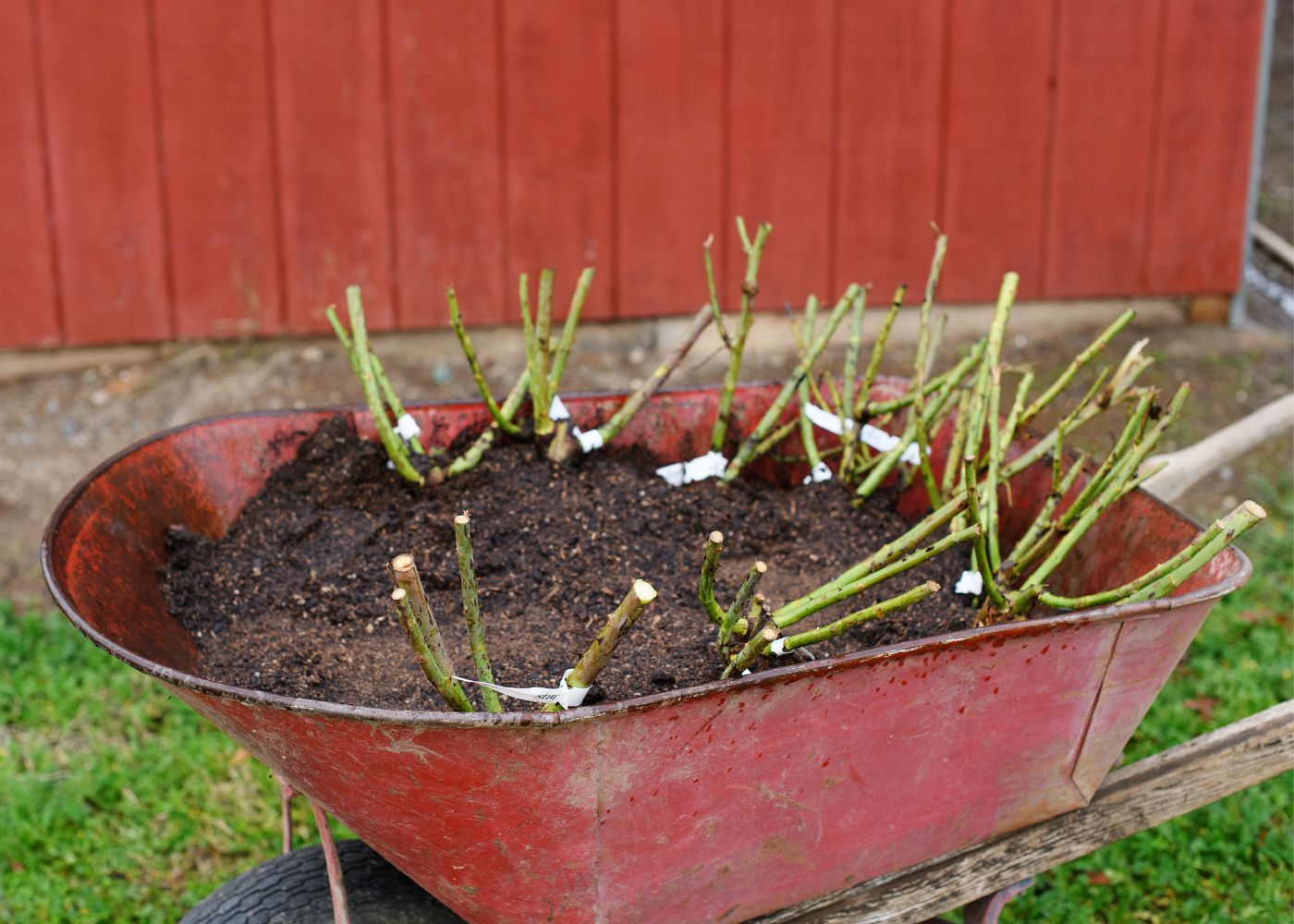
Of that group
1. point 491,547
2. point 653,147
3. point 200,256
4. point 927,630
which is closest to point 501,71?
point 653,147

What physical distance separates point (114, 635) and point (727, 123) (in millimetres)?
2710

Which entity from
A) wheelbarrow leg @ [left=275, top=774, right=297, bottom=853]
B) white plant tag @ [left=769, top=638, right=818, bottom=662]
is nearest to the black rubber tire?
wheelbarrow leg @ [left=275, top=774, right=297, bottom=853]

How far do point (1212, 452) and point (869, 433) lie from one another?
20.3 inches

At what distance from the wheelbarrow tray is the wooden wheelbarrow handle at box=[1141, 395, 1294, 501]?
250 millimetres

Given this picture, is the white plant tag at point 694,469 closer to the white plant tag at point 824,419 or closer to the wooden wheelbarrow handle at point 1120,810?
the white plant tag at point 824,419

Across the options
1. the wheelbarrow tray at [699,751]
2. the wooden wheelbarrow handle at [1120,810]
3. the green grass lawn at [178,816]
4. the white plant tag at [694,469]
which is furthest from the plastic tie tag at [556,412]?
the green grass lawn at [178,816]

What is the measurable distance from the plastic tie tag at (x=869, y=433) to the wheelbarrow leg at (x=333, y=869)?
968mm

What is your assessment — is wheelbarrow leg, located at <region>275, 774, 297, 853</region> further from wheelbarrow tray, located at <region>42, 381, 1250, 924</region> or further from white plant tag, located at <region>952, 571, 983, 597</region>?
white plant tag, located at <region>952, 571, 983, 597</region>

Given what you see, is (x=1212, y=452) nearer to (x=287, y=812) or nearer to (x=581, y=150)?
(x=287, y=812)

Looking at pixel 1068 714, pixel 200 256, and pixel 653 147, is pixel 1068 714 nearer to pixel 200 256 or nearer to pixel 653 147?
pixel 653 147

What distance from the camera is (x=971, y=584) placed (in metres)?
1.61

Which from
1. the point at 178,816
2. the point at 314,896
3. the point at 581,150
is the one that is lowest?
the point at 178,816

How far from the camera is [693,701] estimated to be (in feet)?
3.66

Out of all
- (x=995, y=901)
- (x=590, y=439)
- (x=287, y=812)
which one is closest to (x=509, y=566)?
(x=590, y=439)
